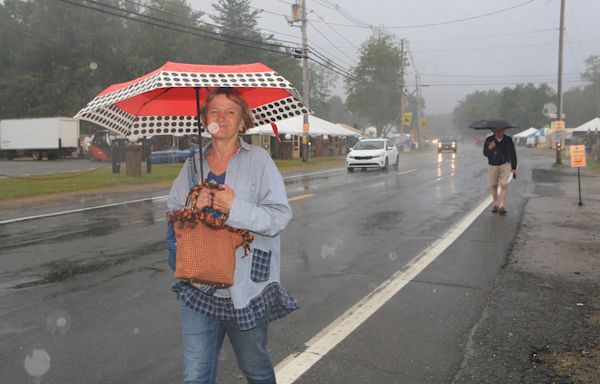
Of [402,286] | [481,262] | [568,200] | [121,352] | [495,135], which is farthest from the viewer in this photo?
[568,200]

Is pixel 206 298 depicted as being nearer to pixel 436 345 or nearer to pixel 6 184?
pixel 436 345

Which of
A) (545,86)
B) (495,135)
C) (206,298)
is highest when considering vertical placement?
(545,86)

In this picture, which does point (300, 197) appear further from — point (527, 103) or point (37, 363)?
point (527, 103)

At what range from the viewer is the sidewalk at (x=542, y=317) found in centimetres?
354

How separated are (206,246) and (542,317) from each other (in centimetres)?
355

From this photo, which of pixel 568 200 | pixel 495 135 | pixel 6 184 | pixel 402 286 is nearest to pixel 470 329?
pixel 402 286

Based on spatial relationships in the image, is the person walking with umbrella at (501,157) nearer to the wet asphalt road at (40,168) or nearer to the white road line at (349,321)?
the white road line at (349,321)

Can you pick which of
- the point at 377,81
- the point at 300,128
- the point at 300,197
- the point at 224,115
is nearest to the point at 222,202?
the point at 224,115

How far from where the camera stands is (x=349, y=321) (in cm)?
454

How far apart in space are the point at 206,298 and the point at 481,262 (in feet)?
16.6

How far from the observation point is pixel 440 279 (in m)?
5.86

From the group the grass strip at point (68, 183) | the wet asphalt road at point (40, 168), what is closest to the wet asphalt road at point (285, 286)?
the grass strip at point (68, 183)

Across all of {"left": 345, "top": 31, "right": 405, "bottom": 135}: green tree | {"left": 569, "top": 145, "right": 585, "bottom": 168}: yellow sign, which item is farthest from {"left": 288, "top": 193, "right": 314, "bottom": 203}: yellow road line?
{"left": 345, "top": 31, "right": 405, "bottom": 135}: green tree

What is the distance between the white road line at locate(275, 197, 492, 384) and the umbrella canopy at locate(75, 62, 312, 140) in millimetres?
1694
